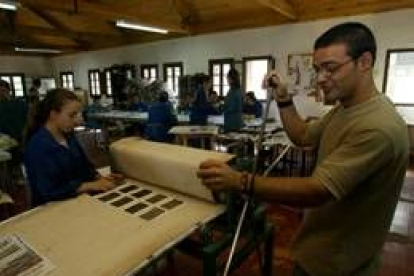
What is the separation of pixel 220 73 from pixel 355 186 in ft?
24.4

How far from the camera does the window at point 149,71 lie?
31.3 feet

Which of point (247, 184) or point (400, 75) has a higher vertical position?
point (400, 75)

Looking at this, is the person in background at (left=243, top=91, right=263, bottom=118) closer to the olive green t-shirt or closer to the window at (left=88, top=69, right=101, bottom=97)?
the olive green t-shirt

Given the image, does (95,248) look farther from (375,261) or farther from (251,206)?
(375,261)

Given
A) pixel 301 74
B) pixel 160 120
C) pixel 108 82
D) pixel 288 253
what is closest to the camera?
pixel 288 253

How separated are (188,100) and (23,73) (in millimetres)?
9253

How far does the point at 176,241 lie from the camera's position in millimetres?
1208

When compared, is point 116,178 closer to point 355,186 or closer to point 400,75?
point 355,186

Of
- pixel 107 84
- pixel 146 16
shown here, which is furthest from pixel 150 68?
pixel 146 16

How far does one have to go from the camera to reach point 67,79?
13227 mm

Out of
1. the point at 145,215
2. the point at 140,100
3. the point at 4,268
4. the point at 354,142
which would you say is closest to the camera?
the point at 354,142

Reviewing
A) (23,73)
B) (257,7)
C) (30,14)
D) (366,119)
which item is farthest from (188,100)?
(23,73)

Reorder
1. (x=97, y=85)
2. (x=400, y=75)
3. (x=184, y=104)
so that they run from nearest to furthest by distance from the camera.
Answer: (x=400, y=75)
(x=184, y=104)
(x=97, y=85)

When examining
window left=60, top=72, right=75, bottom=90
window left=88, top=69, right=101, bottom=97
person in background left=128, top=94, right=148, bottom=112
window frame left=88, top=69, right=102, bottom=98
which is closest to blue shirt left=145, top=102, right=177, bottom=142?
person in background left=128, top=94, right=148, bottom=112
